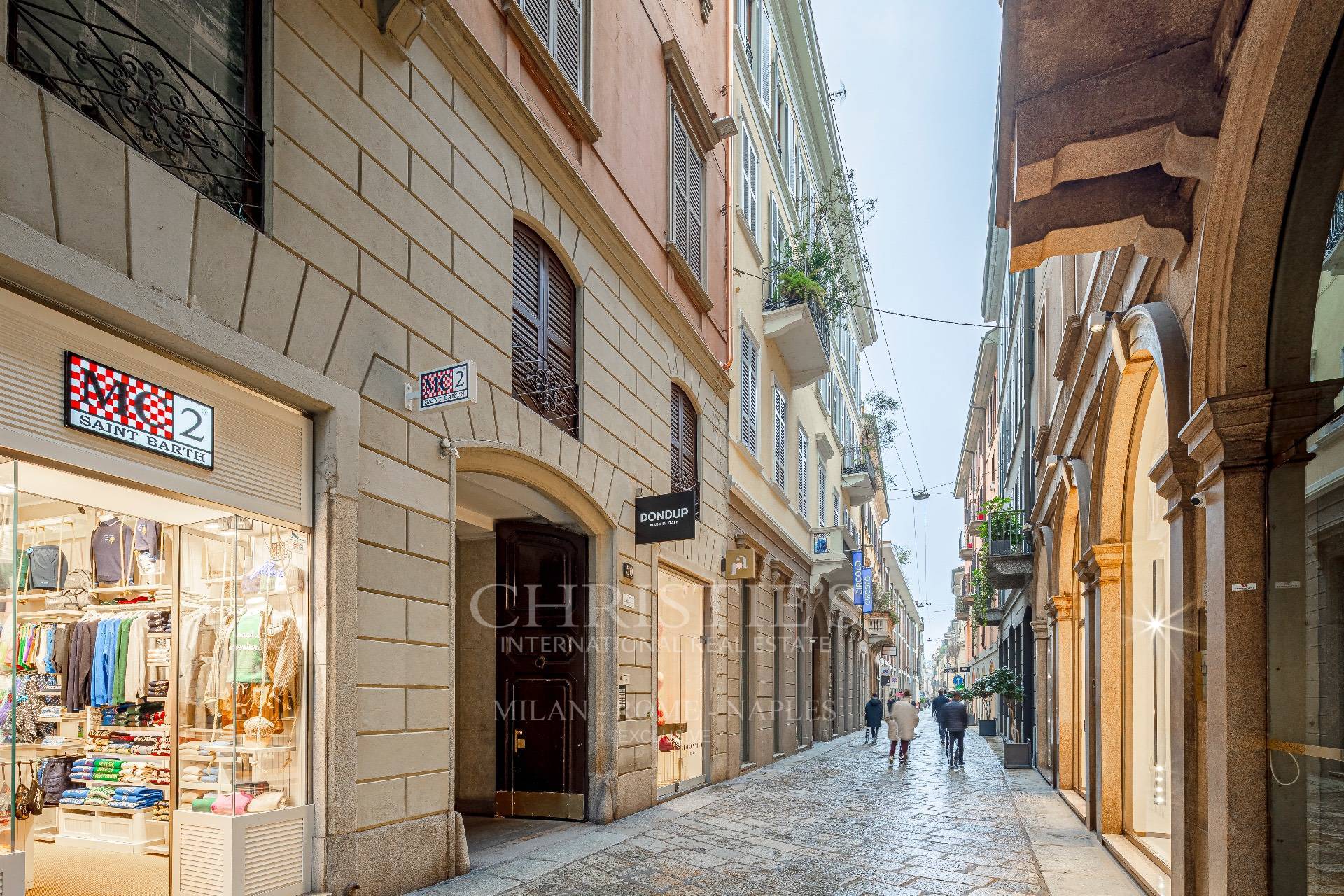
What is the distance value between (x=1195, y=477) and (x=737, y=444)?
445 inches

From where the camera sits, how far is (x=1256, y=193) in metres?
5.04

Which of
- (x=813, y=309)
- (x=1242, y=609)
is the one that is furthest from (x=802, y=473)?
(x=1242, y=609)

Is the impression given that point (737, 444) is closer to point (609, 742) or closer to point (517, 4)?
point (609, 742)

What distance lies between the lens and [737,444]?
56.5 ft

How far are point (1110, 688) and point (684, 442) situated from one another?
6.60 m

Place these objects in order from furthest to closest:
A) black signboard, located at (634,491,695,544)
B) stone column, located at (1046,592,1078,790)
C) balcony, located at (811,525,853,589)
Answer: balcony, located at (811,525,853,589)
stone column, located at (1046,592,1078,790)
black signboard, located at (634,491,695,544)

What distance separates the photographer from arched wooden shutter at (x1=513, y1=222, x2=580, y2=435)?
9.54 meters

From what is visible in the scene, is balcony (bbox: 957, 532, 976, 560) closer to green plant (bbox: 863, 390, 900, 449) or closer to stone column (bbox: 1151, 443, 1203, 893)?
green plant (bbox: 863, 390, 900, 449)

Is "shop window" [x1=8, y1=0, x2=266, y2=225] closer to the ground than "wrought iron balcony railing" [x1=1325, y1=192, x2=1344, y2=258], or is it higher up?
higher up

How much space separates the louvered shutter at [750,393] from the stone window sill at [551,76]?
26.0 ft

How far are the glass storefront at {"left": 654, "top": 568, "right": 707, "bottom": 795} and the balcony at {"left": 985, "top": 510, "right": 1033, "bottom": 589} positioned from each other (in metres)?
7.93

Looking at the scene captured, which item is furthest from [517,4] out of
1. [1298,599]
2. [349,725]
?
[1298,599]

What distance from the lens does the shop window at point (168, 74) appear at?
194 inches

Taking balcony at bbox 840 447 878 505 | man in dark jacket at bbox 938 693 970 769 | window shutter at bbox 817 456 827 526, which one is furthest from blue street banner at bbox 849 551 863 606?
man in dark jacket at bbox 938 693 970 769
